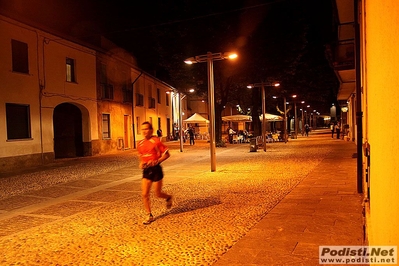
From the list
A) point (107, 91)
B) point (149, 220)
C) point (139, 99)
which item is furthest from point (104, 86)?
point (149, 220)

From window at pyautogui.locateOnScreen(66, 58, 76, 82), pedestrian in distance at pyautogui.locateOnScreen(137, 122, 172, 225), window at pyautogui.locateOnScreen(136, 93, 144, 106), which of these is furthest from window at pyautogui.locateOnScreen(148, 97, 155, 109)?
pedestrian in distance at pyautogui.locateOnScreen(137, 122, 172, 225)

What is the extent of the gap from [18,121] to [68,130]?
16.4 feet

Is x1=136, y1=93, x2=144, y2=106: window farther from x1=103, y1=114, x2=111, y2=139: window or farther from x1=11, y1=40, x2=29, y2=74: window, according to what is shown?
x1=11, y1=40, x2=29, y2=74: window

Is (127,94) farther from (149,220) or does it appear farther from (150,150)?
(149,220)

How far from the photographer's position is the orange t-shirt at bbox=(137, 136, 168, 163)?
5.75 meters

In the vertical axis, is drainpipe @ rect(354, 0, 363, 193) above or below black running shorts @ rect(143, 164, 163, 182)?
above

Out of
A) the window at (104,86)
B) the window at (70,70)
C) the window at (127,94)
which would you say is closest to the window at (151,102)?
the window at (127,94)

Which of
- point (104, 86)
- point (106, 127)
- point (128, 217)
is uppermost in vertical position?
point (104, 86)

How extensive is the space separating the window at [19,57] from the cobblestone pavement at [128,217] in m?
5.52

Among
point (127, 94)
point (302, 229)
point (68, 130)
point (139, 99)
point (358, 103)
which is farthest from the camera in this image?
point (139, 99)

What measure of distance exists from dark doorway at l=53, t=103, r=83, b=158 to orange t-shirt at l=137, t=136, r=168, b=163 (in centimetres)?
1465

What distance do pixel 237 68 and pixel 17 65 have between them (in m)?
14.0

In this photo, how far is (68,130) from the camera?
19.4 meters

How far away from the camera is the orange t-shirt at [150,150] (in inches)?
226
